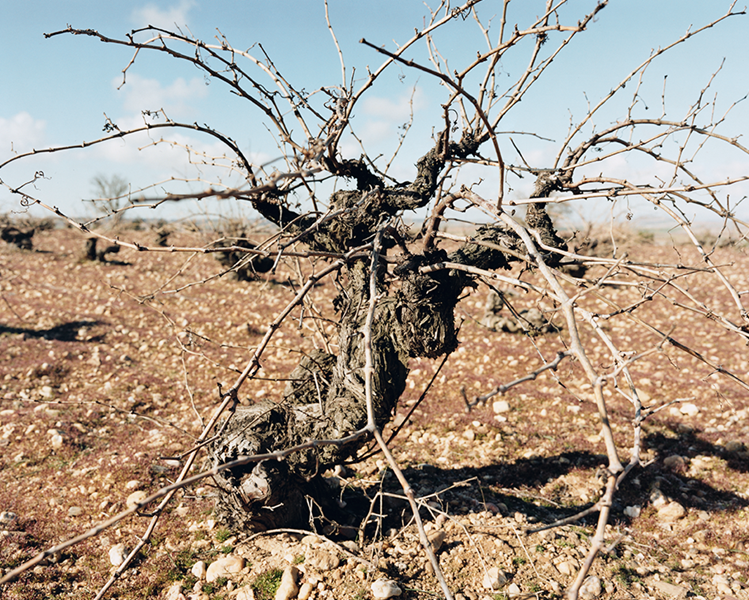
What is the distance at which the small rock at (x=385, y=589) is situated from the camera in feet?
10.5

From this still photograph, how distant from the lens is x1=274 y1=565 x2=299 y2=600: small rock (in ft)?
10.8

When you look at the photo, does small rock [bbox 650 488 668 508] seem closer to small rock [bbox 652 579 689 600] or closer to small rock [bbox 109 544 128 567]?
small rock [bbox 652 579 689 600]

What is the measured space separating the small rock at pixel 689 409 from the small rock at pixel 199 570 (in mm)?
6497

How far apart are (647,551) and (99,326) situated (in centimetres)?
1116

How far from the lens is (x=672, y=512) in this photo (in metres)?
4.63

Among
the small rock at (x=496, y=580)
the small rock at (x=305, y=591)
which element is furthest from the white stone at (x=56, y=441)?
the small rock at (x=496, y=580)

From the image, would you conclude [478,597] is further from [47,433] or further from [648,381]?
[648,381]

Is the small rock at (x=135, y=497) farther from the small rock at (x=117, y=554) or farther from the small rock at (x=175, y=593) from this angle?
the small rock at (x=175, y=593)

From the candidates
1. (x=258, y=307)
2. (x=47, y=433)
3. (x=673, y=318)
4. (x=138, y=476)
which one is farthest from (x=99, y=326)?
(x=673, y=318)

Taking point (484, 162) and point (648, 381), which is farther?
point (648, 381)

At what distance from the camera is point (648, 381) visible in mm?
8062

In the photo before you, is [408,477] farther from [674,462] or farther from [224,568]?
[674,462]

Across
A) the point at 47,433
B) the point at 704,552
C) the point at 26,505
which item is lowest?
the point at 704,552

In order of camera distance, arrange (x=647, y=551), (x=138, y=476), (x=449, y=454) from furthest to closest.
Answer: (x=449, y=454), (x=138, y=476), (x=647, y=551)
